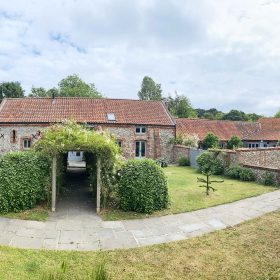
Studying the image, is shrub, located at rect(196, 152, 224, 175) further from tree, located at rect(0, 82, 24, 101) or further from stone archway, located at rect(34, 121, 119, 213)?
tree, located at rect(0, 82, 24, 101)

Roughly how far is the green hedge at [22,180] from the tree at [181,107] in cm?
4917

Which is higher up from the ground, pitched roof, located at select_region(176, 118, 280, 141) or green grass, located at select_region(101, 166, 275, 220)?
pitched roof, located at select_region(176, 118, 280, 141)

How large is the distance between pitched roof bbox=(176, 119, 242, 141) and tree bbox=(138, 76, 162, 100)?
36327 mm

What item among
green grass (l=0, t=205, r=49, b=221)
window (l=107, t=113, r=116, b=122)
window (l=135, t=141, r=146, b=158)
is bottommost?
green grass (l=0, t=205, r=49, b=221)

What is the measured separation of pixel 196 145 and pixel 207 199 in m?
18.0

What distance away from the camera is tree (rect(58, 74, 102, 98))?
227 ft

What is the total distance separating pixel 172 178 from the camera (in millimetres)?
20438

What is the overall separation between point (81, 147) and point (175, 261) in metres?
5.52

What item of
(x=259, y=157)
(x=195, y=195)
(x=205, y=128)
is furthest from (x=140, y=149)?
(x=195, y=195)

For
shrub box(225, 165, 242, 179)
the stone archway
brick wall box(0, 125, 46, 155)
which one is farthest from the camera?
brick wall box(0, 125, 46, 155)

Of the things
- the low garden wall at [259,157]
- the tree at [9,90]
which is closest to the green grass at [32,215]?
the low garden wall at [259,157]

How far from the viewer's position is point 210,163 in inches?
907

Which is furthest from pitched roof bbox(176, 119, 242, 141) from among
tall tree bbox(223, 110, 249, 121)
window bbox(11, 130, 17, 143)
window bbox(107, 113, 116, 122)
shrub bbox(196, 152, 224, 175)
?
tall tree bbox(223, 110, 249, 121)

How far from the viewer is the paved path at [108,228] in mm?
9281
